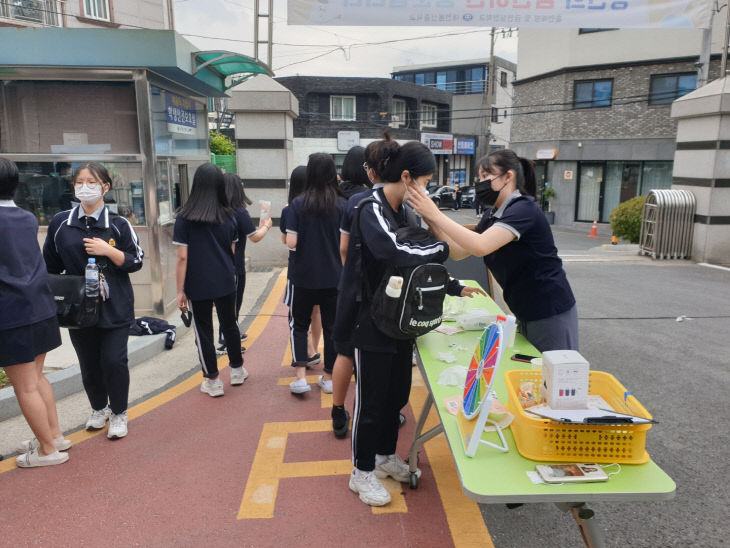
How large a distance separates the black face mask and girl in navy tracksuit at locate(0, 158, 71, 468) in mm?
2638

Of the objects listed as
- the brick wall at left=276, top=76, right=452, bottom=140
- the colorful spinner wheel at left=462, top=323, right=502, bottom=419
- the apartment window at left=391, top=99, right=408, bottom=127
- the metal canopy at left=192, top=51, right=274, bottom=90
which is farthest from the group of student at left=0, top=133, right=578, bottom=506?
the apartment window at left=391, top=99, right=408, bottom=127

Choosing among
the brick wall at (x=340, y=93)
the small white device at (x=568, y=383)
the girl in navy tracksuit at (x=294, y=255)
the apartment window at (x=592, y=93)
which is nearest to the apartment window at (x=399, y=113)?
the brick wall at (x=340, y=93)

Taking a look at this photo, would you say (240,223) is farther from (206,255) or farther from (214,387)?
(214,387)

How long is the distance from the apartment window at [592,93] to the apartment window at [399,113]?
15.2 meters

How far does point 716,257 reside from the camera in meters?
10.1

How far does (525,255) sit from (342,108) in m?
34.7

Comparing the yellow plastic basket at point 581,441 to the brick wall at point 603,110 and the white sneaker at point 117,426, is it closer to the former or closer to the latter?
the white sneaker at point 117,426

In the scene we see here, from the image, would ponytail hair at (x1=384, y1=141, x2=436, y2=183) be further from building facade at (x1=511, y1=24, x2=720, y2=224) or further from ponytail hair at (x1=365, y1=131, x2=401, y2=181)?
building facade at (x1=511, y1=24, x2=720, y2=224)

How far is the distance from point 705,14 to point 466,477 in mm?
9908

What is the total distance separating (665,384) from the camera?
15.0ft

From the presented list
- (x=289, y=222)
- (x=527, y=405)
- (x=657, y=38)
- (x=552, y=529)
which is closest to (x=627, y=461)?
(x=527, y=405)

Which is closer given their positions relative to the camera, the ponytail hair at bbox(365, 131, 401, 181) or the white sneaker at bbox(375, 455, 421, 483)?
the ponytail hair at bbox(365, 131, 401, 181)

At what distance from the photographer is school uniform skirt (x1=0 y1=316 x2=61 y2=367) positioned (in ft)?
10.1

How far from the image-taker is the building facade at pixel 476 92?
149ft
